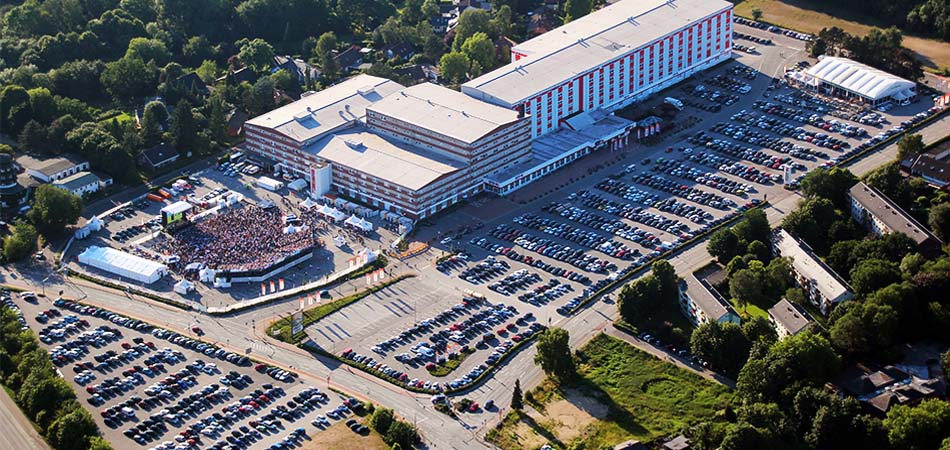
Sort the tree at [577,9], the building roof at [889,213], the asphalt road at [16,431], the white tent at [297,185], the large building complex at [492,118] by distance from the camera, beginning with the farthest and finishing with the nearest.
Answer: the tree at [577,9]
the white tent at [297,185]
the large building complex at [492,118]
the building roof at [889,213]
the asphalt road at [16,431]

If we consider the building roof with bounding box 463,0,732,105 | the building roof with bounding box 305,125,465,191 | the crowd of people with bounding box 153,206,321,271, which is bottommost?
the crowd of people with bounding box 153,206,321,271

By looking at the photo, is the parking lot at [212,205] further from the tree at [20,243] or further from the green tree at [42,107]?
the green tree at [42,107]

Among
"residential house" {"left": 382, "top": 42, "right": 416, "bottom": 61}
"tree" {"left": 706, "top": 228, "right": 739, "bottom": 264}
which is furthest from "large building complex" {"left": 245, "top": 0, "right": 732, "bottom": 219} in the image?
"tree" {"left": 706, "top": 228, "right": 739, "bottom": 264}

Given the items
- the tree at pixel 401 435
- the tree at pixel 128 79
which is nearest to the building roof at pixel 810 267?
the tree at pixel 401 435

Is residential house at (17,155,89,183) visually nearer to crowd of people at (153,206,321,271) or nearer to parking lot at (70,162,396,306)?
parking lot at (70,162,396,306)

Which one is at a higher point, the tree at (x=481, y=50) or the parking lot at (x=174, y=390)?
the tree at (x=481, y=50)

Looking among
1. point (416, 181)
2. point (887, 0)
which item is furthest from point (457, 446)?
point (887, 0)
